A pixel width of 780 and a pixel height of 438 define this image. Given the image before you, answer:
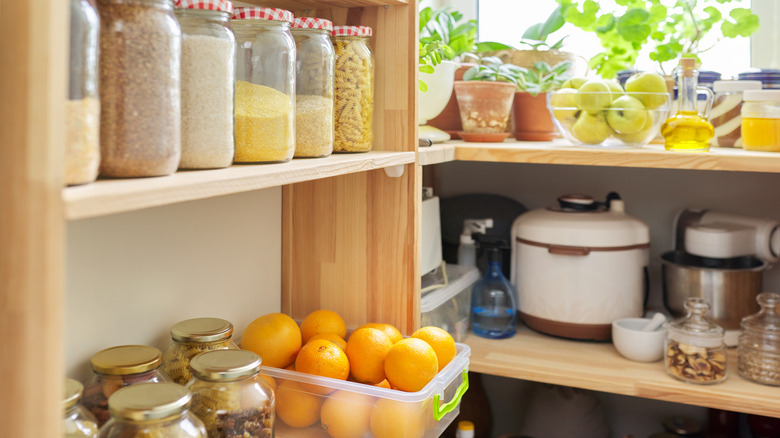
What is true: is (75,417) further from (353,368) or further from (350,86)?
(350,86)

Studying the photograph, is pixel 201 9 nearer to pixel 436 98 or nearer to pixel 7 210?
pixel 7 210

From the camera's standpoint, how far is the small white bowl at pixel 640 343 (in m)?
1.48

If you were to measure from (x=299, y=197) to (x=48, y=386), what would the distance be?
0.81 meters

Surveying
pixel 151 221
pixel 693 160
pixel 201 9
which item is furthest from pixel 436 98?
pixel 201 9

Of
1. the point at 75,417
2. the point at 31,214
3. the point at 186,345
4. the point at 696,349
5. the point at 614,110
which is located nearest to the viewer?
the point at 31,214

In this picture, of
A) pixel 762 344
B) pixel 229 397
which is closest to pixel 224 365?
pixel 229 397

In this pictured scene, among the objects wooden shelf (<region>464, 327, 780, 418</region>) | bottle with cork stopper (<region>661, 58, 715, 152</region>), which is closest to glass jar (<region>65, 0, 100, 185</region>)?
wooden shelf (<region>464, 327, 780, 418</region>)

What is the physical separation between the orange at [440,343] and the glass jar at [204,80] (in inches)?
19.9

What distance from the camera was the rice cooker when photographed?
156cm

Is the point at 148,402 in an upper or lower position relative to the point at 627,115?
lower

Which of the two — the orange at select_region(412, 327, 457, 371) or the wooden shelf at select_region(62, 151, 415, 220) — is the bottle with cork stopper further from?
the wooden shelf at select_region(62, 151, 415, 220)

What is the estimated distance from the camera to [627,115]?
1.46 metres

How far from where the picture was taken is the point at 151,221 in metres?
1.00

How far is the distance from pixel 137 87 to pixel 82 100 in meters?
0.07
